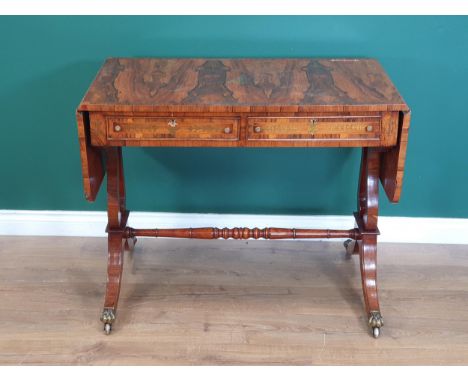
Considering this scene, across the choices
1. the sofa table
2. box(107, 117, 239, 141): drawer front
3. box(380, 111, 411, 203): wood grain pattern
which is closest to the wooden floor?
the sofa table

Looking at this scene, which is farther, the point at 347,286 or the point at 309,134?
the point at 347,286

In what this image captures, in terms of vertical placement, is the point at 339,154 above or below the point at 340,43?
below

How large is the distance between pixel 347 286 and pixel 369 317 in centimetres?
29

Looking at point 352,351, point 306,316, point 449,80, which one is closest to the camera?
point 352,351

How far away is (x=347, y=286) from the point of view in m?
2.75

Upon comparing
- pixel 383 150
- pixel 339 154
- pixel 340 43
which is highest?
pixel 340 43

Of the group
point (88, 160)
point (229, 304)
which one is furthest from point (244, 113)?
point (229, 304)

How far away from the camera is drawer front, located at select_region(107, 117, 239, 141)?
84.0 inches

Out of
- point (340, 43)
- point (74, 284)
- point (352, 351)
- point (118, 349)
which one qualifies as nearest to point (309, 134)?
point (340, 43)

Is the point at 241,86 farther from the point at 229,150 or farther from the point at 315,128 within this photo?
the point at 229,150

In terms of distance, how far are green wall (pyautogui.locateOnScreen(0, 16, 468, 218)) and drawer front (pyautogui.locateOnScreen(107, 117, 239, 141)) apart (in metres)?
0.65

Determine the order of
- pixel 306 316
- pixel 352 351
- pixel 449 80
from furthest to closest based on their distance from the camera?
pixel 449 80 < pixel 306 316 < pixel 352 351

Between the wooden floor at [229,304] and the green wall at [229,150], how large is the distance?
0.23 meters
